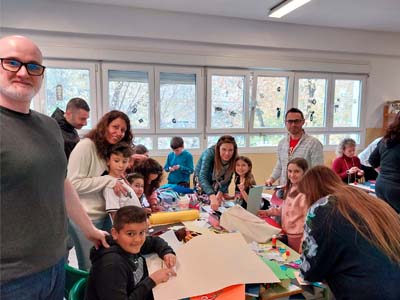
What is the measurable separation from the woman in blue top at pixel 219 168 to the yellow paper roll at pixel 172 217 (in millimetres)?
452

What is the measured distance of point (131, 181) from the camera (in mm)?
2016

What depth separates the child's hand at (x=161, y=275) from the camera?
1118 millimetres

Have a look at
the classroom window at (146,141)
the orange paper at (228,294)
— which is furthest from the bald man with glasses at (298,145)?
the classroom window at (146,141)

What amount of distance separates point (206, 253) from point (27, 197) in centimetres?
79

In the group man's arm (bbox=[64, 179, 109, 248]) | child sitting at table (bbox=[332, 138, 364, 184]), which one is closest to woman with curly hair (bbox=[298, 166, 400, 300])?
man's arm (bbox=[64, 179, 109, 248])

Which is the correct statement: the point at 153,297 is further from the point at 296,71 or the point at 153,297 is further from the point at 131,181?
the point at 296,71

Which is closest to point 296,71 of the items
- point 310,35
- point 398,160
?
point 310,35

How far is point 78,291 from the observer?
1162mm

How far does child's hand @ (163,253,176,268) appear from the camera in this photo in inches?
48.4

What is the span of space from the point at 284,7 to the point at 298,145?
6.80ft

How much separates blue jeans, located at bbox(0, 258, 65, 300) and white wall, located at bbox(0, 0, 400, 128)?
3413mm

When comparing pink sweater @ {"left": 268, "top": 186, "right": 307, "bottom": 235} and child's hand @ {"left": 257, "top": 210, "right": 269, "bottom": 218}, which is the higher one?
pink sweater @ {"left": 268, "top": 186, "right": 307, "bottom": 235}

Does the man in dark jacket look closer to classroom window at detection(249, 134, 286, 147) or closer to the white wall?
the white wall

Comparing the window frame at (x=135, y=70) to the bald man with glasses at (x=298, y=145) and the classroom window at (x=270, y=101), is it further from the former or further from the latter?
the bald man with glasses at (x=298, y=145)
